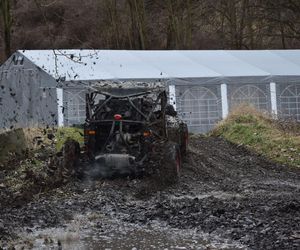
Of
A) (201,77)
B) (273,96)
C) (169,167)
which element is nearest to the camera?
(169,167)

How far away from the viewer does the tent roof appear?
2353 centimetres

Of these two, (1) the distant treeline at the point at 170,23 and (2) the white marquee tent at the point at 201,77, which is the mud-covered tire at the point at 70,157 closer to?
(2) the white marquee tent at the point at 201,77

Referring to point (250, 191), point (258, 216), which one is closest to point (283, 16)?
point (250, 191)

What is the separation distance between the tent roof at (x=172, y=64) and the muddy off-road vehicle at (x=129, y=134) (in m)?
9.89

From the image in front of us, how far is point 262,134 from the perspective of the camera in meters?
19.7

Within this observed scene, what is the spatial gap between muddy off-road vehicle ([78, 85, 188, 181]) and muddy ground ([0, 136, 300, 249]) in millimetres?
343

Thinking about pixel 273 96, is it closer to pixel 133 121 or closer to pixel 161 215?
pixel 133 121

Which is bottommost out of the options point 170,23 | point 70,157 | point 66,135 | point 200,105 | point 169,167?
point 169,167

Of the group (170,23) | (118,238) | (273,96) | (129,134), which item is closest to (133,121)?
(129,134)

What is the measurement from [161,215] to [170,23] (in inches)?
1042

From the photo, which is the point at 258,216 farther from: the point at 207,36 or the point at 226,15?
the point at 207,36

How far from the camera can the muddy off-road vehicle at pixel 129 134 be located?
1209cm

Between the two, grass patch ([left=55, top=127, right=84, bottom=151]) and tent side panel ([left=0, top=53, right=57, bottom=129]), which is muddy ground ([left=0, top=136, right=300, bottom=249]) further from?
tent side panel ([left=0, top=53, right=57, bottom=129])

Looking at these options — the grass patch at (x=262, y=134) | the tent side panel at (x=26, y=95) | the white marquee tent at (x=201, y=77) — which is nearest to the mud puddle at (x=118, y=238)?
the grass patch at (x=262, y=134)
